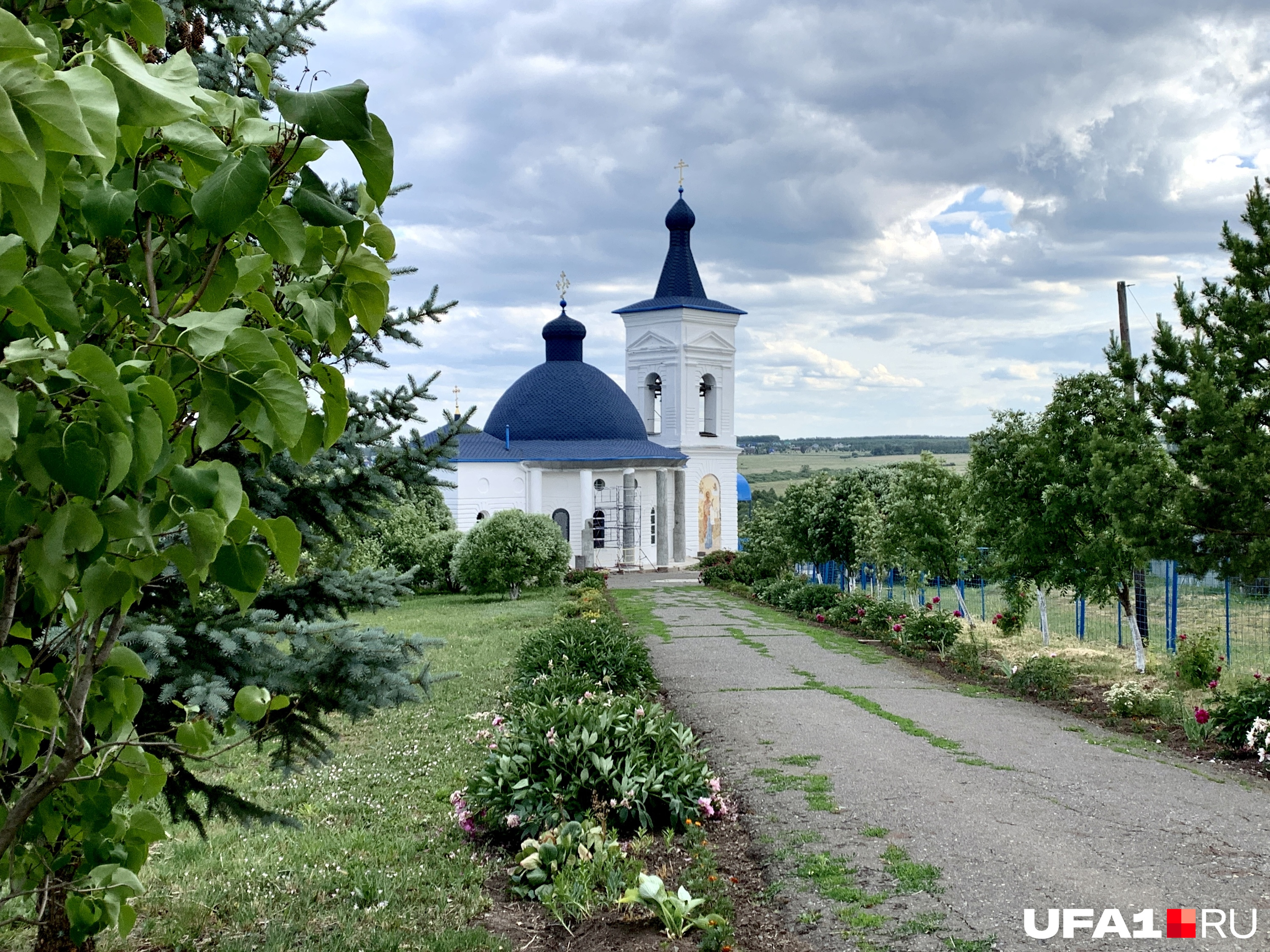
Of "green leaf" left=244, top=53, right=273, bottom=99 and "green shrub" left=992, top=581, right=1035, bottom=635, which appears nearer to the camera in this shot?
"green leaf" left=244, top=53, right=273, bottom=99

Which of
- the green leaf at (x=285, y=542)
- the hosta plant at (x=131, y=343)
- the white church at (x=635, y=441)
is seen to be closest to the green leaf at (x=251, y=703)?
the hosta plant at (x=131, y=343)

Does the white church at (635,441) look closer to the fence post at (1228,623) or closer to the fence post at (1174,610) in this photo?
the fence post at (1174,610)

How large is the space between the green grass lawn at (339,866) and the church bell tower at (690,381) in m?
32.1

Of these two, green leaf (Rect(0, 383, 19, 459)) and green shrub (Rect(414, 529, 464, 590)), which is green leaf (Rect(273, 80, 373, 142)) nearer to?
green leaf (Rect(0, 383, 19, 459))

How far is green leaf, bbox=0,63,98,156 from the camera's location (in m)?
1.20

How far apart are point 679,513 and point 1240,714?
105 ft

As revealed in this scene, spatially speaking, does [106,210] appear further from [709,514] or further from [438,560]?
[709,514]

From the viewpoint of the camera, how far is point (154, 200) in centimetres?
173

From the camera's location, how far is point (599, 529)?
3784 cm

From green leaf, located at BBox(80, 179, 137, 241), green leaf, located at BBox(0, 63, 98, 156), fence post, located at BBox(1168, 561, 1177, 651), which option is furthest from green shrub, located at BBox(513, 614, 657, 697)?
green leaf, located at BBox(0, 63, 98, 156)

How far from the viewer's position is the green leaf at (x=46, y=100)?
1.20 metres

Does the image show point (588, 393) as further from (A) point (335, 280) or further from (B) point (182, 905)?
(A) point (335, 280)

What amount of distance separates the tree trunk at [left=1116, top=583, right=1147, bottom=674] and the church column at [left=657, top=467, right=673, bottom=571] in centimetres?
2588

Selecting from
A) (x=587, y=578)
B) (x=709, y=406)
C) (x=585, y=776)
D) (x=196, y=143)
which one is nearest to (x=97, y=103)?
(x=196, y=143)
